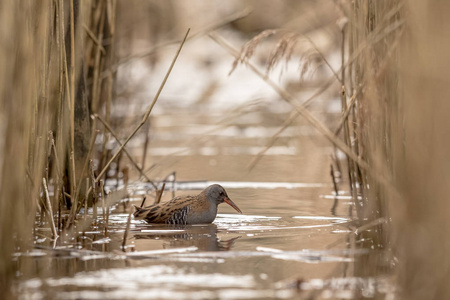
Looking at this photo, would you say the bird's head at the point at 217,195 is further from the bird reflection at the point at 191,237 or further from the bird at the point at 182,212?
the bird reflection at the point at 191,237

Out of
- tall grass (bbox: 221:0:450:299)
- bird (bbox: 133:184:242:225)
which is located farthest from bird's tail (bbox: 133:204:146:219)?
tall grass (bbox: 221:0:450:299)

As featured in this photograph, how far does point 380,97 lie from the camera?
473 cm

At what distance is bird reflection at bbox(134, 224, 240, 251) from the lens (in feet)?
17.2

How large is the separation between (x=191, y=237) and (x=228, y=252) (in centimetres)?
74

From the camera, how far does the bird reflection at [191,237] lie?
5.25m

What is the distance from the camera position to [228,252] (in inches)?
194

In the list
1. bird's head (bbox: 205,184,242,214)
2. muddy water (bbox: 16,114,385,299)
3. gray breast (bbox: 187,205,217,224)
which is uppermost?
bird's head (bbox: 205,184,242,214)

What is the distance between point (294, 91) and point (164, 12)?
4.22m

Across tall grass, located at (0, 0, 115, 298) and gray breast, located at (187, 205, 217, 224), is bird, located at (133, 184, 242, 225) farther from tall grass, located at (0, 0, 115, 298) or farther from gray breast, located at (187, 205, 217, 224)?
tall grass, located at (0, 0, 115, 298)

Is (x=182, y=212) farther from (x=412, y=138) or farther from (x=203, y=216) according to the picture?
(x=412, y=138)

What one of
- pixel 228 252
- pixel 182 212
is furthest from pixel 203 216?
pixel 228 252

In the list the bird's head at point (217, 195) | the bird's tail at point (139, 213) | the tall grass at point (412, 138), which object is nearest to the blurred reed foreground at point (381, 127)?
the tall grass at point (412, 138)

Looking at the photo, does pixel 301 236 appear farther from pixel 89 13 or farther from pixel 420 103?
pixel 89 13

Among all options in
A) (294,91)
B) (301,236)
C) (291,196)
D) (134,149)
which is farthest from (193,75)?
(301,236)
